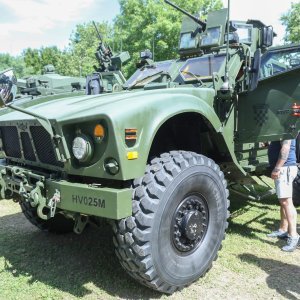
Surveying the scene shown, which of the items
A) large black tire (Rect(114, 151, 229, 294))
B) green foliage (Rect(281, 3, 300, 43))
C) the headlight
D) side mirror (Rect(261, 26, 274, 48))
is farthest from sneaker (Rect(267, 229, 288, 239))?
green foliage (Rect(281, 3, 300, 43))

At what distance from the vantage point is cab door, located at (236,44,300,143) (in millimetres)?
4434

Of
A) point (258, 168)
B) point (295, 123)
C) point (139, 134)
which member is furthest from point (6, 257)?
point (295, 123)

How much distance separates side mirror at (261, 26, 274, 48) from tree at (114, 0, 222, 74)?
16156 mm

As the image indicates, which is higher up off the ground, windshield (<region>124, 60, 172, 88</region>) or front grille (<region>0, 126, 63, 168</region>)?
windshield (<region>124, 60, 172, 88</region>)

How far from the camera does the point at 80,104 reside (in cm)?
368

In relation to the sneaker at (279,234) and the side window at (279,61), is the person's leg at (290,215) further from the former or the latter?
the side window at (279,61)

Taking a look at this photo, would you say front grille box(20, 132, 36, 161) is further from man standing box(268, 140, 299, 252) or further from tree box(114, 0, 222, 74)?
tree box(114, 0, 222, 74)

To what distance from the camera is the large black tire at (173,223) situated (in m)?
3.12

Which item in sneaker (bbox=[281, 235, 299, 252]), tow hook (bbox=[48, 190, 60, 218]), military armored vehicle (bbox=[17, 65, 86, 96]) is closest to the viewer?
tow hook (bbox=[48, 190, 60, 218])

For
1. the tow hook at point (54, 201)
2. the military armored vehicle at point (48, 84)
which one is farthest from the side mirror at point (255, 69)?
the military armored vehicle at point (48, 84)

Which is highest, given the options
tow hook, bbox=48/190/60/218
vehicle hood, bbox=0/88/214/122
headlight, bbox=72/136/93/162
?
vehicle hood, bbox=0/88/214/122

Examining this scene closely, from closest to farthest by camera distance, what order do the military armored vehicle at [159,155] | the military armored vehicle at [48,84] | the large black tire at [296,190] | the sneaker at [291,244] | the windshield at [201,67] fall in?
the military armored vehicle at [159,155], the sneaker at [291,244], the windshield at [201,67], the large black tire at [296,190], the military armored vehicle at [48,84]

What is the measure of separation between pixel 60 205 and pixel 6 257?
1.49m

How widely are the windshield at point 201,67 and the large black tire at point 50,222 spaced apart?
6.89 ft
